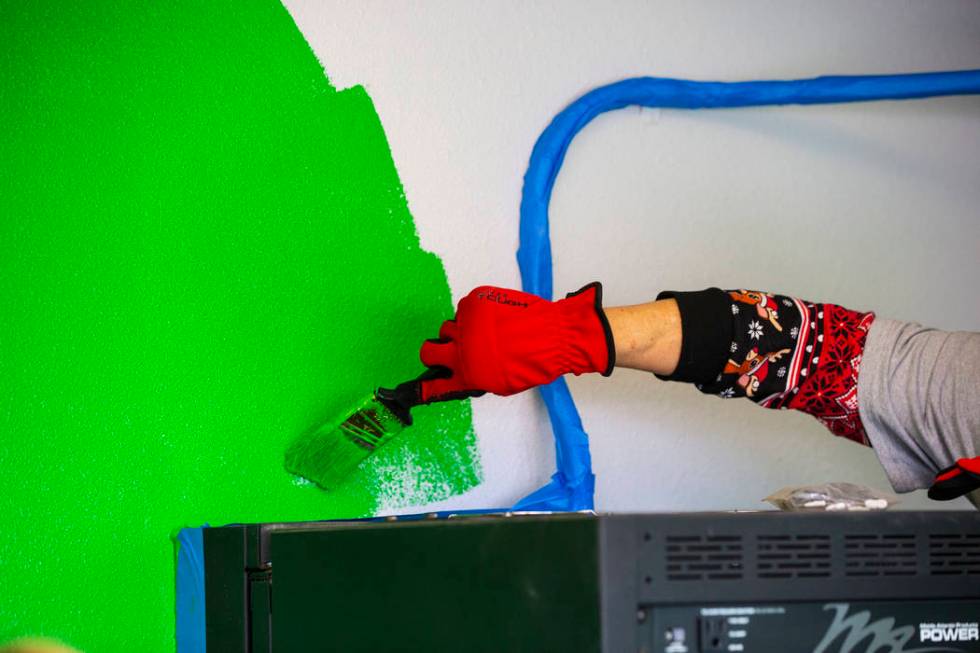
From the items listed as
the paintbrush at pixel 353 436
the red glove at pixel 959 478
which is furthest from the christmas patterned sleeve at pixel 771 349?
the paintbrush at pixel 353 436

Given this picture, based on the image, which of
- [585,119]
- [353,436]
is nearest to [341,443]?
[353,436]

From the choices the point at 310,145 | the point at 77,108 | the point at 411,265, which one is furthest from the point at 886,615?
the point at 77,108

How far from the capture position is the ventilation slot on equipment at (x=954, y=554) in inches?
38.0

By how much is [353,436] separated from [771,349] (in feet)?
1.92

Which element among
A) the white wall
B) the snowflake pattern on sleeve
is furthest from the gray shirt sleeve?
the white wall

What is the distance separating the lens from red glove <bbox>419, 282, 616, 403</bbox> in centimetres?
139

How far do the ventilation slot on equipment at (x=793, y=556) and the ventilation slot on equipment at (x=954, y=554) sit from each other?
10cm

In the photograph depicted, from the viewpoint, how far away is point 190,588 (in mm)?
1450

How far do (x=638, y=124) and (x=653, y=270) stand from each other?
0.25 metres

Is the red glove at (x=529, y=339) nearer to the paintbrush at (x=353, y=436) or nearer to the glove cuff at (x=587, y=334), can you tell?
the glove cuff at (x=587, y=334)

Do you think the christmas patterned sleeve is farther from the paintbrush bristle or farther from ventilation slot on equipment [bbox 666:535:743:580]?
ventilation slot on equipment [bbox 666:535:743:580]

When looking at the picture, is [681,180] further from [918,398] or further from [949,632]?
[949,632]

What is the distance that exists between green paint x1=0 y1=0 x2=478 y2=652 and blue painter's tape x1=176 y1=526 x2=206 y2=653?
1.1 inches

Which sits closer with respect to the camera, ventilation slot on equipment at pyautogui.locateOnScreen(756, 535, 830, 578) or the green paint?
ventilation slot on equipment at pyautogui.locateOnScreen(756, 535, 830, 578)
